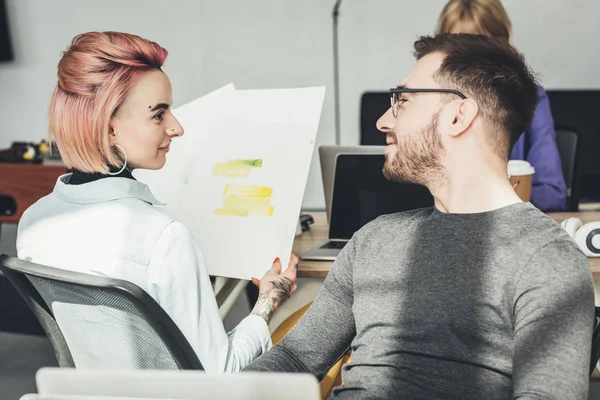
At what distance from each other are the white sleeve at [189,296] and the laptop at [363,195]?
1.82ft

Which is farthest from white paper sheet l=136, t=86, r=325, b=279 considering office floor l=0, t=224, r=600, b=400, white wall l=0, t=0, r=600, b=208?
white wall l=0, t=0, r=600, b=208

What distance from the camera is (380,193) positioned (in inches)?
75.7

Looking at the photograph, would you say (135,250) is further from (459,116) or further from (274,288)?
(459,116)

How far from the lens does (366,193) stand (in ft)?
6.35

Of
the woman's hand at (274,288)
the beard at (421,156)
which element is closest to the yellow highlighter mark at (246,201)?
the woman's hand at (274,288)

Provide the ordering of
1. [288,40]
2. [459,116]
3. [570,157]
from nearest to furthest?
[459,116] → [570,157] → [288,40]

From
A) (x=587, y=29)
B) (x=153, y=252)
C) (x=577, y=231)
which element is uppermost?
(x=587, y=29)

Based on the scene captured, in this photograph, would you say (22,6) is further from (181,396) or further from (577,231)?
(181,396)

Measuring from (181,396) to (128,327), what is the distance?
Result: 1.90 ft

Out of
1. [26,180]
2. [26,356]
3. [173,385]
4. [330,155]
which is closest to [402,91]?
[330,155]

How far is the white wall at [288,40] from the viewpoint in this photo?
4.48m

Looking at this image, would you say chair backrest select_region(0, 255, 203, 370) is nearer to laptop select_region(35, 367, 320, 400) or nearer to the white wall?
laptop select_region(35, 367, 320, 400)

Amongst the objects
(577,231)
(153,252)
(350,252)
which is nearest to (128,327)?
(153,252)

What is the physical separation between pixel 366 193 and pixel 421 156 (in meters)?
0.62
